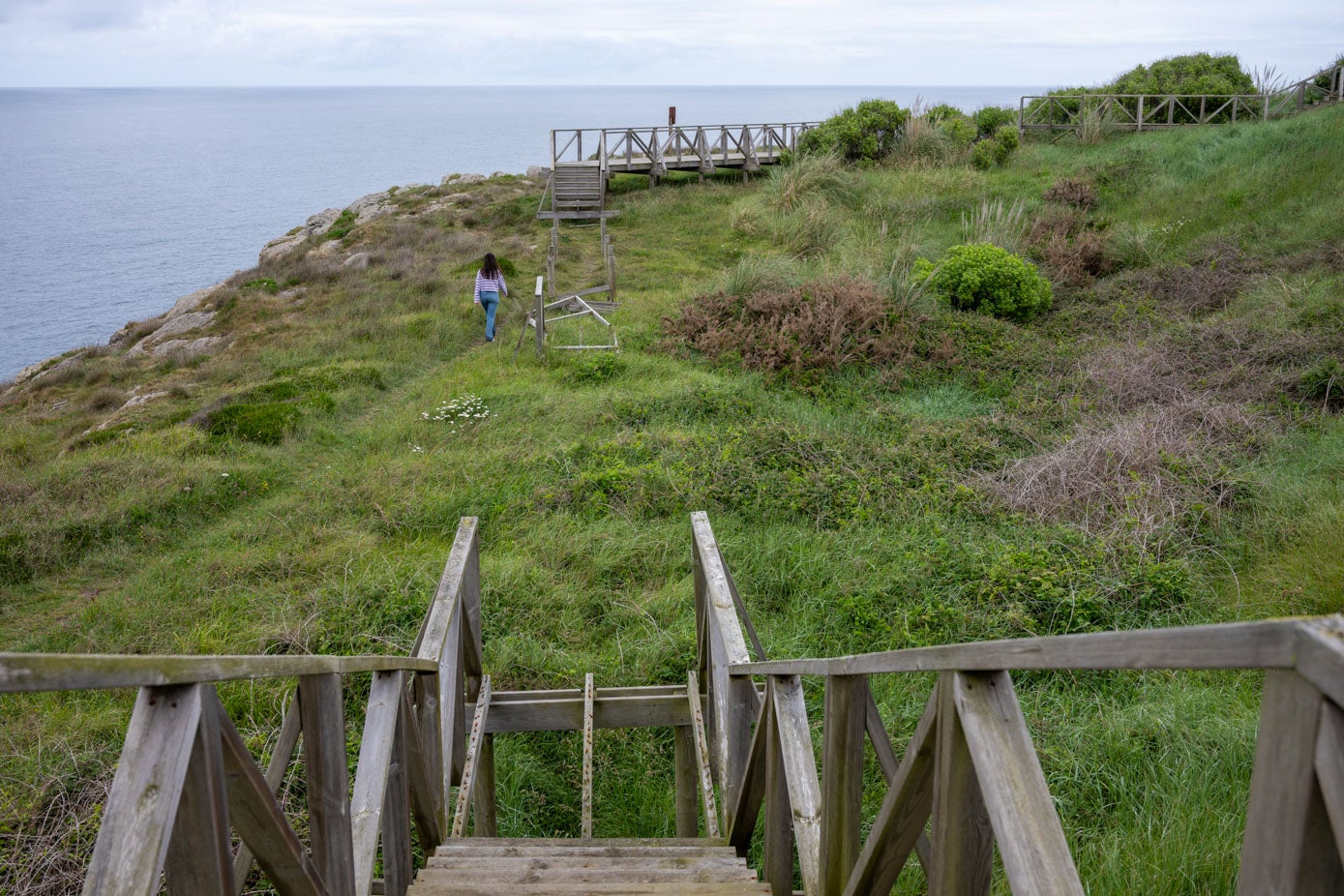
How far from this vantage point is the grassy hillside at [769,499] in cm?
512

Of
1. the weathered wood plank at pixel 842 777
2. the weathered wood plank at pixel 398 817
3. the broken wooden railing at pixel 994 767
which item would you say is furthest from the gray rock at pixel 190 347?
the weathered wood plank at pixel 842 777

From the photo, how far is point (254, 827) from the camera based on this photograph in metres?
1.76

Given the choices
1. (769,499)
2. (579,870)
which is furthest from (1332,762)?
(769,499)

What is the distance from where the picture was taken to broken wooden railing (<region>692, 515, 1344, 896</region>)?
81 cm

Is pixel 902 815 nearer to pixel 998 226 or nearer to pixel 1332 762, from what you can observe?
pixel 1332 762

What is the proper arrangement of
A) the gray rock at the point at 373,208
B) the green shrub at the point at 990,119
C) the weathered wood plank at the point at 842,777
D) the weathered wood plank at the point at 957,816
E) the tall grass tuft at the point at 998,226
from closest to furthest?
the weathered wood plank at the point at 957,816
the weathered wood plank at the point at 842,777
the tall grass tuft at the point at 998,226
the green shrub at the point at 990,119
the gray rock at the point at 373,208

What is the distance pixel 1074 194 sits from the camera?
18766 millimetres

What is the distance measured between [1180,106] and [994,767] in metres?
26.7

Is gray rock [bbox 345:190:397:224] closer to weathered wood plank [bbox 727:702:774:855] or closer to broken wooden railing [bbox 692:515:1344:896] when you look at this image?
weathered wood plank [bbox 727:702:774:855]

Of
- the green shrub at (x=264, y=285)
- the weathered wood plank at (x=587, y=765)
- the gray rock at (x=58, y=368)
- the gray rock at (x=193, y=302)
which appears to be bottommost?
the gray rock at (x=58, y=368)

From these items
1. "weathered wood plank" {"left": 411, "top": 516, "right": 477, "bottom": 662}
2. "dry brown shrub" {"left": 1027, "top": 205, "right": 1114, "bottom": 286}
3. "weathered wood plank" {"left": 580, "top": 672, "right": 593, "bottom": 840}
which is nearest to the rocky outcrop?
"dry brown shrub" {"left": 1027, "top": 205, "right": 1114, "bottom": 286}

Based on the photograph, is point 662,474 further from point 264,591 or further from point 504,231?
point 504,231

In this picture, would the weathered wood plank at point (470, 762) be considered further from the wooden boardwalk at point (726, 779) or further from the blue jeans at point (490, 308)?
the blue jeans at point (490, 308)

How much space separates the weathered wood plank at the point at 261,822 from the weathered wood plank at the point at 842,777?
4.22 ft
